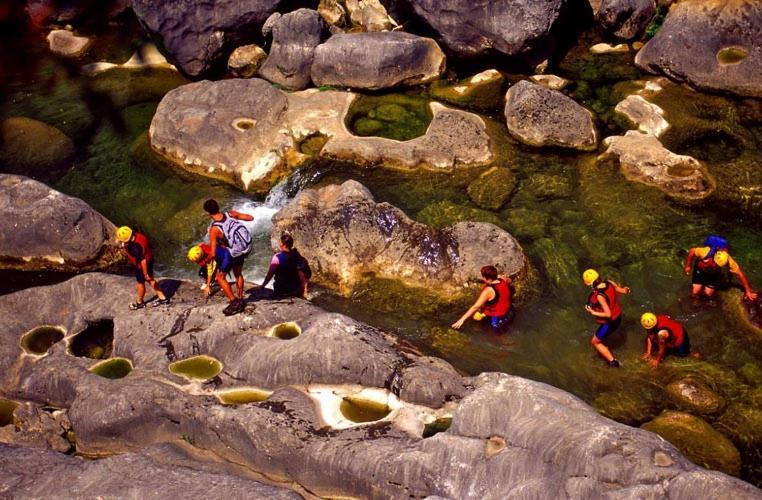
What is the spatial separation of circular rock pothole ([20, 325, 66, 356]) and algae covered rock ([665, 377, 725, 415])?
10.5 metres

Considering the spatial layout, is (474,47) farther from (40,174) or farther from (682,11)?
(40,174)

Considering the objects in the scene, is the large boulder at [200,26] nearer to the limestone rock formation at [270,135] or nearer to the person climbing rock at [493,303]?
the limestone rock formation at [270,135]

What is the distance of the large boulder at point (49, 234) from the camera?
1482 cm

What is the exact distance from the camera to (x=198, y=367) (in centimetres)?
1131

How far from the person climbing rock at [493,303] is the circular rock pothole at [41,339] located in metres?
7.14

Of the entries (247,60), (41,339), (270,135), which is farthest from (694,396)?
(247,60)

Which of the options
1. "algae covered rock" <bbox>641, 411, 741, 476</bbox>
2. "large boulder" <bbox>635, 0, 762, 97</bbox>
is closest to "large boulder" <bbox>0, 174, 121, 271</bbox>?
"algae covered rock" <bbox>641, 411, 741, 476</bbox>

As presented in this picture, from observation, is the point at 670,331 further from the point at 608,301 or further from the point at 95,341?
the point at 95,341

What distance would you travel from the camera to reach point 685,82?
62.3ft

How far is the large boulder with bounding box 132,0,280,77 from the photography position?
2128 centimetres

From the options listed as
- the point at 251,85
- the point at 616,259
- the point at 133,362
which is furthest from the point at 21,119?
the point at 616,259

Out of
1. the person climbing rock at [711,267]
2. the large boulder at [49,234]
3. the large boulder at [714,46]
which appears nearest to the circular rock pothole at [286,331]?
the large boulder at [49,234]

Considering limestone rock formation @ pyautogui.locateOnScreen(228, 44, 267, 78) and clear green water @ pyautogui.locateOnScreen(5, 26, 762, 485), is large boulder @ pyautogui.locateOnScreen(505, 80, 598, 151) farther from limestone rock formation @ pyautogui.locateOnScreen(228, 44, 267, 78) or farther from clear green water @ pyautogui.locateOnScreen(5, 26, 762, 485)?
limestone rock formation @ pyautogui.locateOnScreen(228, 44, 267, 78)

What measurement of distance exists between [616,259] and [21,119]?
16444 mm
